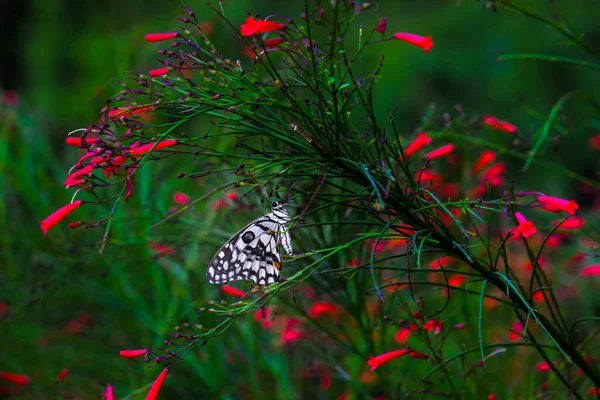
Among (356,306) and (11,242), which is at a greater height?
(11,242)

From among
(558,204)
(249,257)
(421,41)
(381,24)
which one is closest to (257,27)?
(381,24)

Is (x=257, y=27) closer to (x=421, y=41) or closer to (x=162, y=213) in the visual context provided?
(x=421, y=41)

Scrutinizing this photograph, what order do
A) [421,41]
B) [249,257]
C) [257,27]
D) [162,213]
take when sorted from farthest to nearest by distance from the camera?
1. [162,213]
2. [249,257]
3. [421,41]
4. [257,27]

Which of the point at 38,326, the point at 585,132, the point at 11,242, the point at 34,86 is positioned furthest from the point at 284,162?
the point at 34,86

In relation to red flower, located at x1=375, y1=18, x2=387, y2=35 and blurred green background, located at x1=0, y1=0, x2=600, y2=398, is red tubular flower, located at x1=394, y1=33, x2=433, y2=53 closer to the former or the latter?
red flower, located at x1=375, y1=18, x2=387, y2=35

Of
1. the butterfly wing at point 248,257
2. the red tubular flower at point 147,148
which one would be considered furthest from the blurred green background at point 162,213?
the red tubular flower at point 147,148

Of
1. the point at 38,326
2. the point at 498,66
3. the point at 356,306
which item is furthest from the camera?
the point at 498,66

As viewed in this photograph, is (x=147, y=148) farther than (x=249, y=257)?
No

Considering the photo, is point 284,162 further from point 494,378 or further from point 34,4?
point 34,4
